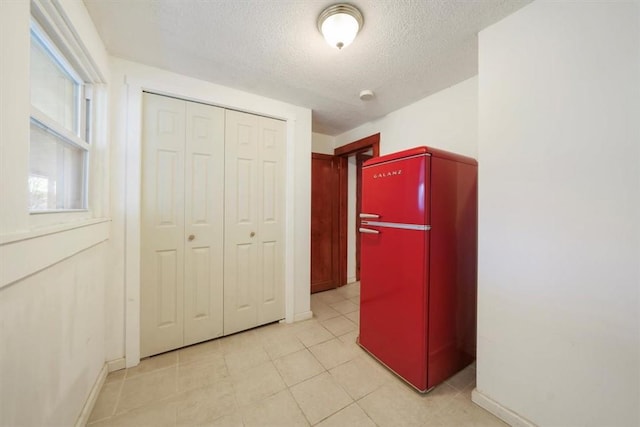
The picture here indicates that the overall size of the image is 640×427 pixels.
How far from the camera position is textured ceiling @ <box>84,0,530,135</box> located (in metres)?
1.21

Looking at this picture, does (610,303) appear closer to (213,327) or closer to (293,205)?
(293,205)

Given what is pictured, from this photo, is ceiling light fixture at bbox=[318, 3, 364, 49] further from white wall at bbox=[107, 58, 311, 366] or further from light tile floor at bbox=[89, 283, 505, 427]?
light tile floor at bbox=[89, 283, 505, 427]

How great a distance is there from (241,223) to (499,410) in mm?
2189

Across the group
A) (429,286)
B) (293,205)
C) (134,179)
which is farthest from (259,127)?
(429,286)

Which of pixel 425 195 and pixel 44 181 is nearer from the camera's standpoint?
pixel 44 181

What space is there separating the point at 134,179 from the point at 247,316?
1.48 meters

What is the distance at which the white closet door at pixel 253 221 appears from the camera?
2043 millimetres

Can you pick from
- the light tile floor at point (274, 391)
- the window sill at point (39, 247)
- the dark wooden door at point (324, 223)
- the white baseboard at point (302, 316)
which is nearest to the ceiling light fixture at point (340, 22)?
the window sill at point (39, 247)

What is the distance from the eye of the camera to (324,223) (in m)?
3.28

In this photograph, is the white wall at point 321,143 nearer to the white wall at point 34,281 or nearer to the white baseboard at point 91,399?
the white wall at point 34,281

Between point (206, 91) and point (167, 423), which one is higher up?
point (206, 91)

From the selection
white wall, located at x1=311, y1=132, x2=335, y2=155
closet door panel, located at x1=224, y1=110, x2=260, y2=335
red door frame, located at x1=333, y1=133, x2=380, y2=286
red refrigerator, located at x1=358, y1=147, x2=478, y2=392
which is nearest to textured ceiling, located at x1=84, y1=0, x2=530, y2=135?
closet door panel, located at x1=224, y1=110, x2=260, y2=335

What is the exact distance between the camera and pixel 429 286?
141 centimetres

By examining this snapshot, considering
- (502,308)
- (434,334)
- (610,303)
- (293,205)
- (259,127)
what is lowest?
(434,334)
